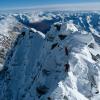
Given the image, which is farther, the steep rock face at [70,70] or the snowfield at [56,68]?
the snowfield at [56,68]

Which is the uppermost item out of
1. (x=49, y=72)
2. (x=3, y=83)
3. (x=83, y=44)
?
(x=83, y=44)

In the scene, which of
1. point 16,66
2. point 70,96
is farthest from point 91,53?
point 16,66

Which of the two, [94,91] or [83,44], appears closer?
[94,91]

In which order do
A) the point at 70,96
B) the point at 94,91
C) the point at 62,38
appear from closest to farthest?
the point at 70,96
the point at 94,91
the point at 62,38

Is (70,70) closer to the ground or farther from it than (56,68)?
farther from it

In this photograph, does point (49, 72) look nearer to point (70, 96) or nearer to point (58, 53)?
point (58, 53)

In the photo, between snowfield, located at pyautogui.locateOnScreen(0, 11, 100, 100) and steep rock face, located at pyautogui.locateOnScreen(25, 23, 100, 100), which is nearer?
steep rock face, located at pyautogui.locateOnScreen(25, 23, 100, 100)

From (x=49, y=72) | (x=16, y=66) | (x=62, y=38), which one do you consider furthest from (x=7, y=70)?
(x=49, y=72)

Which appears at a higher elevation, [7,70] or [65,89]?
[65,89]

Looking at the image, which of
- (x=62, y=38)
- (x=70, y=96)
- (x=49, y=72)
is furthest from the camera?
(x=62, y=38)

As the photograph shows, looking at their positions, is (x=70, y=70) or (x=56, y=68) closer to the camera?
(x=70, y=70)
